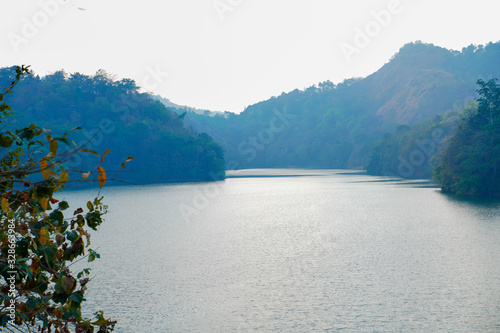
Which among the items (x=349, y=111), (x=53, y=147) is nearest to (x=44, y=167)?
(x=53, y=147)

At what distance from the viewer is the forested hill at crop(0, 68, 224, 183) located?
59312 millimetres

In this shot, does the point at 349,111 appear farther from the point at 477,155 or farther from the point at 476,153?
the point at 476,153

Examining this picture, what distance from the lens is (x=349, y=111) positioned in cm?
12525

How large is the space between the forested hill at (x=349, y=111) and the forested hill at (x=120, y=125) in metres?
33.7

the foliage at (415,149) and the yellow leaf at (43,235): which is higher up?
the foliage at (415,149)

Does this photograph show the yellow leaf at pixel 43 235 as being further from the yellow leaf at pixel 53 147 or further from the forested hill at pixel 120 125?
the forested hill at pixel 120 125

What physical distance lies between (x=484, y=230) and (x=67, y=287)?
18411mm

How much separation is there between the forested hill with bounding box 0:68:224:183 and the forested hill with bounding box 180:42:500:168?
33.7 meters

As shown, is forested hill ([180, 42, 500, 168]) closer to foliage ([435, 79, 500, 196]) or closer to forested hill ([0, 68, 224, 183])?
forested hill ([0, 68, 224, 183])

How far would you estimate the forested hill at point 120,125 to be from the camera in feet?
195

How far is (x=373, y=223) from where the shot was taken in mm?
20828

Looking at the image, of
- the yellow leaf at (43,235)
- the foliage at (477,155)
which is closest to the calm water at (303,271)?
the yellow leaf at (43,235)

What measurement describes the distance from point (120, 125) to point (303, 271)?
54055 mm

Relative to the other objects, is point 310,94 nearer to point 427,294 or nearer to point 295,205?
point 295,205
